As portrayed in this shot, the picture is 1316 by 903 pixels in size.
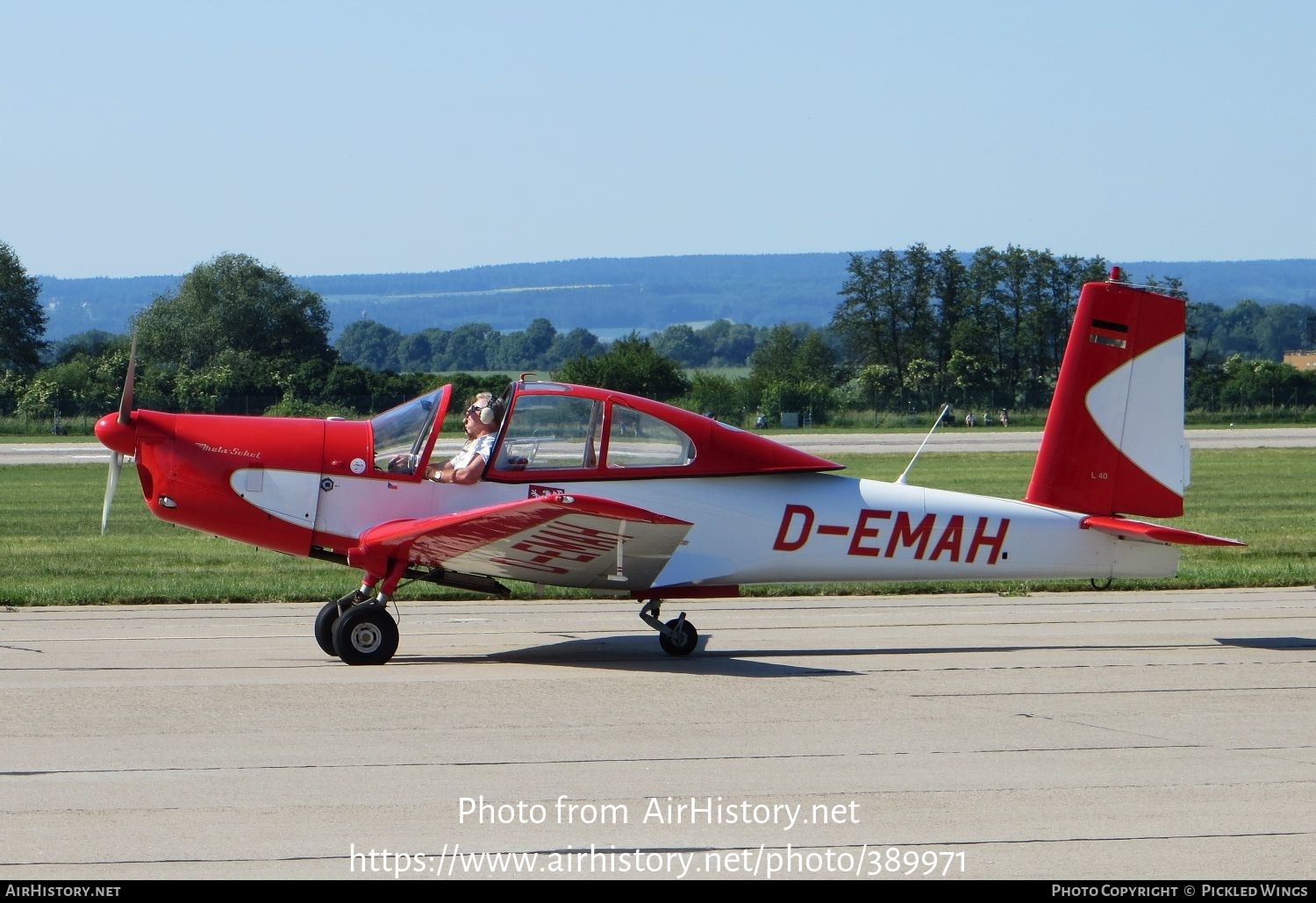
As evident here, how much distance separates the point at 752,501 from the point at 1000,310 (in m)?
76.7

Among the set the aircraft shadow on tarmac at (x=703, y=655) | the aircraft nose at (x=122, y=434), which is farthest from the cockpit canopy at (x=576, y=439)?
the aircraft nose at (x=122, y=434)

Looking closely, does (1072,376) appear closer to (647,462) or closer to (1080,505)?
(1080,505)

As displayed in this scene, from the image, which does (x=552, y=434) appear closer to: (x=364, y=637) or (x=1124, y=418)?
(x=364, y=637)

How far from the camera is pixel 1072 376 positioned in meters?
10.9

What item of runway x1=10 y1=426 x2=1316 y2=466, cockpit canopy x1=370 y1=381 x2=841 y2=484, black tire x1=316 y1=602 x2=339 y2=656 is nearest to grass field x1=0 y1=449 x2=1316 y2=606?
black tire x1=316 y1=602 x2=339 y2=656

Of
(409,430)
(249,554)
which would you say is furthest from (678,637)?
(249,554)

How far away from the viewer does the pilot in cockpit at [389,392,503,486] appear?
9992mm

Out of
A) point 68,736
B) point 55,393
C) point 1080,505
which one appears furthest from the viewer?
point 55,393

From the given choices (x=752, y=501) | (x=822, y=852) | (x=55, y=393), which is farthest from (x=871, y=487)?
(x=55, y=393)

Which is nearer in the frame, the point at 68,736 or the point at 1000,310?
the point at 68,736

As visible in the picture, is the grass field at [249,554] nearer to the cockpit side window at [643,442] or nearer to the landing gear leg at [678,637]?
the landing gear leg at [678,637]

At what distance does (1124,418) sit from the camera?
1070cm

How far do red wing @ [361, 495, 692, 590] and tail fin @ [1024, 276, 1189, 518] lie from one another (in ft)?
9.75

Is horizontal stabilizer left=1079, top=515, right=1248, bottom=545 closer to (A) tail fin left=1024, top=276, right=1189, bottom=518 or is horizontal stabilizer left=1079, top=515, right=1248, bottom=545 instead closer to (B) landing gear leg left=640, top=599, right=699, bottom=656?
(A) tail fin left=1024, top=276, right=1189, bottom=518
